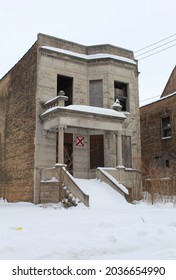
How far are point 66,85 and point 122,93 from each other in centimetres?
366

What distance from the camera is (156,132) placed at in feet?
90.0

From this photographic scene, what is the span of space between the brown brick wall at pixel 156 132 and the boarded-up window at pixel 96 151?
6749 mm

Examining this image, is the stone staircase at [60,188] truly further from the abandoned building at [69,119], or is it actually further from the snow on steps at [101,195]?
the snow on steps at [101,195]

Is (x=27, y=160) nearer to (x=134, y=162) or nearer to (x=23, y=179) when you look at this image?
(x=23, y=179)

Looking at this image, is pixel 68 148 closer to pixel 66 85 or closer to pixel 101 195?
pixel 66 85

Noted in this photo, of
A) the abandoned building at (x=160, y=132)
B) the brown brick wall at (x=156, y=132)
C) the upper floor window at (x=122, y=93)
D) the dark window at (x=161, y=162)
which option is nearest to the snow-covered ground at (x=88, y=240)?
the upper floor window at (x=122, y=93)

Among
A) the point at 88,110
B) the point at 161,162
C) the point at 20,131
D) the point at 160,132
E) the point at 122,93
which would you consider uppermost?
the point at 122,93

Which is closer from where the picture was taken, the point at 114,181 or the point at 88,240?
the point at 88,240

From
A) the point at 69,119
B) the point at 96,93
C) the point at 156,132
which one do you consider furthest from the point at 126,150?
the point at 156,132

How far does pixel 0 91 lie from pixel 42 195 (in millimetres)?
10616

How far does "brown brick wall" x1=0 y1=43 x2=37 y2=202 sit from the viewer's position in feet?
61.2

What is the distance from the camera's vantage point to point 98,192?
15617 mm

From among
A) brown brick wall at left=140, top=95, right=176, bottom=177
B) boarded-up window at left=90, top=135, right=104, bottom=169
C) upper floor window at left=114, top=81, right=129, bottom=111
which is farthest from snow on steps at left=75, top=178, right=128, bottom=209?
brown brick wall at left=140, top=95, right=176, bottom=177

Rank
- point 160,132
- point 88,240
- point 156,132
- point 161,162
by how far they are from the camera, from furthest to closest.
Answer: point 156,132 → point 160,132 → point 161,162 → point 88,240
